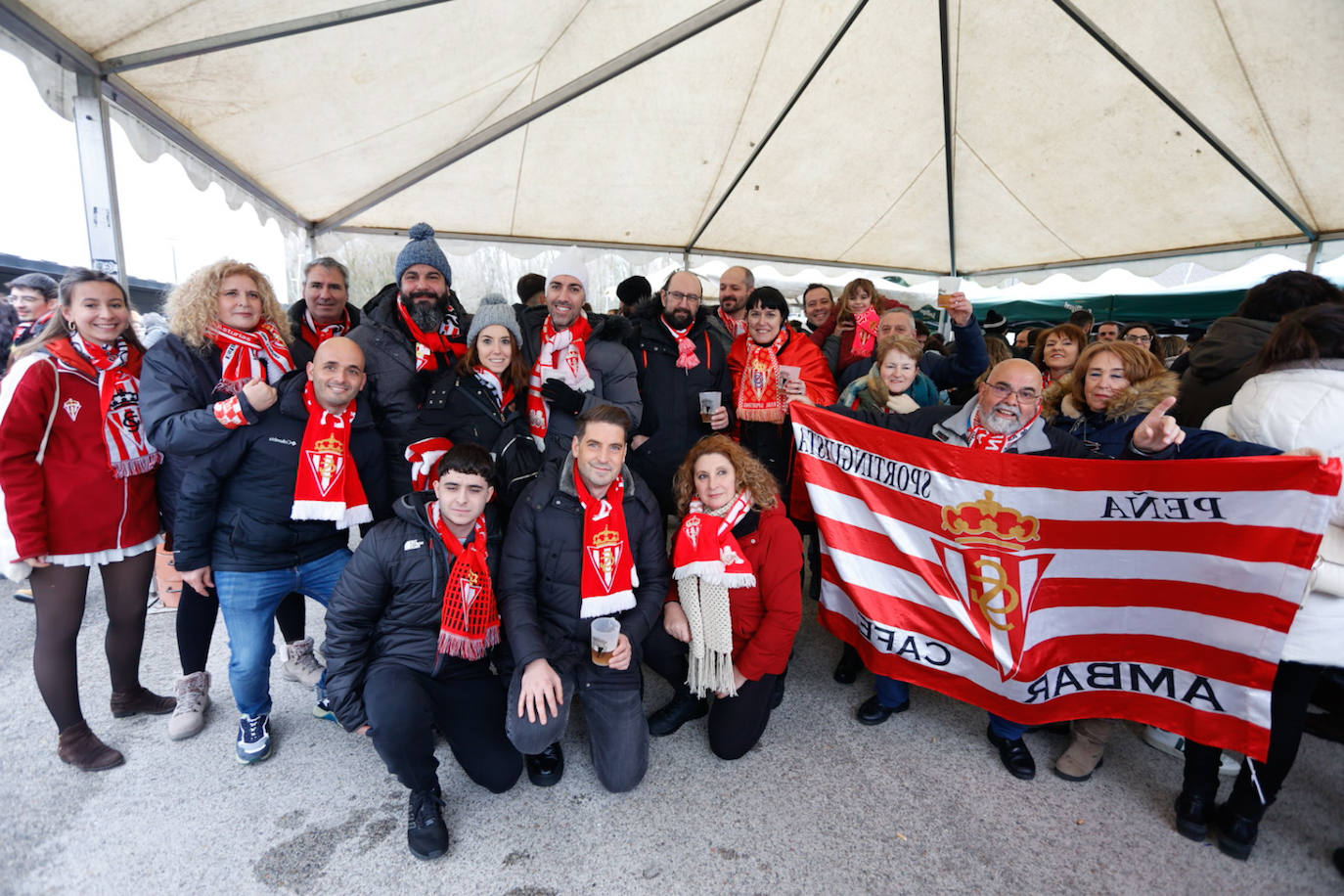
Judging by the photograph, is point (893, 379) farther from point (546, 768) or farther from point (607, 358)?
point (546, 768)

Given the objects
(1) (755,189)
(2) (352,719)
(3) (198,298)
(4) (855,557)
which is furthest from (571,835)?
(1) (755,189)

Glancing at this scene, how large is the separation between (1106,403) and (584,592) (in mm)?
2295

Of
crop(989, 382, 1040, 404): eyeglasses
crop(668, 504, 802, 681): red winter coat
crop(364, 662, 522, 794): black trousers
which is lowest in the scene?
crop(364, 662, 522, 794): black trousers

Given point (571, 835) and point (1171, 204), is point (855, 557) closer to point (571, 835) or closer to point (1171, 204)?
point (571, 835)

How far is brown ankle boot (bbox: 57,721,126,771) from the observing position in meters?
2.25

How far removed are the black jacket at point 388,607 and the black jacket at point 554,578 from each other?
0.87 ft

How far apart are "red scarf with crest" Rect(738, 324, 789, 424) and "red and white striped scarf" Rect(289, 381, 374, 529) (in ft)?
6.59

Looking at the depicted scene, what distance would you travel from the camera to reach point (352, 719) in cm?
207

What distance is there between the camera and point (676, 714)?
2.62m

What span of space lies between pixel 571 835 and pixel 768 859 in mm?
673

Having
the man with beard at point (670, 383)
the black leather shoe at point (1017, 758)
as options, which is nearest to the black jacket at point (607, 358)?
the man with beard at point (670, 383)

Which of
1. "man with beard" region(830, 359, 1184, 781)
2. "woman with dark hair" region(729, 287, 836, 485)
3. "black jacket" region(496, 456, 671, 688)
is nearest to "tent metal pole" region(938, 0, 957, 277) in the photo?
"woman with dark hair" region(729, 287, 836, 485)

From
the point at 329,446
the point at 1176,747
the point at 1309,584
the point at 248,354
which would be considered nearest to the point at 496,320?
the point at 329,446

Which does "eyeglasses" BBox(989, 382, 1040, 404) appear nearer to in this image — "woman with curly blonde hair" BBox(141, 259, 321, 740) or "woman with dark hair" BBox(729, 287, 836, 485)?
"woman with dark hair" BBox(729, 287, 836, 485)
